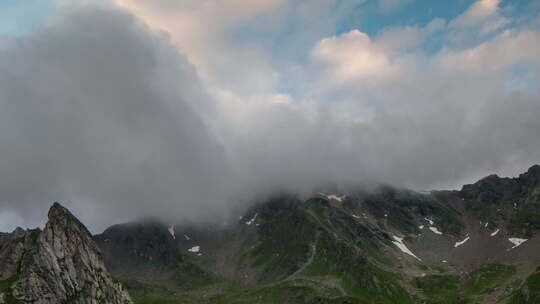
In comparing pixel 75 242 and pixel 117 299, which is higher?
pixel 75 242

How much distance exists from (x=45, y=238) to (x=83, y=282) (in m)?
25.2

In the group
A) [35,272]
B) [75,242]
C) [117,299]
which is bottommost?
[117,299]

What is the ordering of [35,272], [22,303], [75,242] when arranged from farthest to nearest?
[75,242] < [35,272] < [22,303]

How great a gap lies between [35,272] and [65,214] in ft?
97.8

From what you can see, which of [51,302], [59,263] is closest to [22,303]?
[51,302]

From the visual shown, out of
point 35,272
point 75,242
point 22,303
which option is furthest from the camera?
point 75,242

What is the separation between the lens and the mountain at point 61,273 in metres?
169

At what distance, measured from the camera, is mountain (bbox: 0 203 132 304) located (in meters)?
169

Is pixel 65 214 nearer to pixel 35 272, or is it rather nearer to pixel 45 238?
pixel 45 238

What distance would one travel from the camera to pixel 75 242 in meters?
192

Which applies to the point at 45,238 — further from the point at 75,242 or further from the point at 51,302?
the point at 51,302

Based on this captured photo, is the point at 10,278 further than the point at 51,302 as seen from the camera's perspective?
Yes

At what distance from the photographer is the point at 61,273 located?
177750 mm

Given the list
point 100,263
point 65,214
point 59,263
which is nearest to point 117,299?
point 100,263
